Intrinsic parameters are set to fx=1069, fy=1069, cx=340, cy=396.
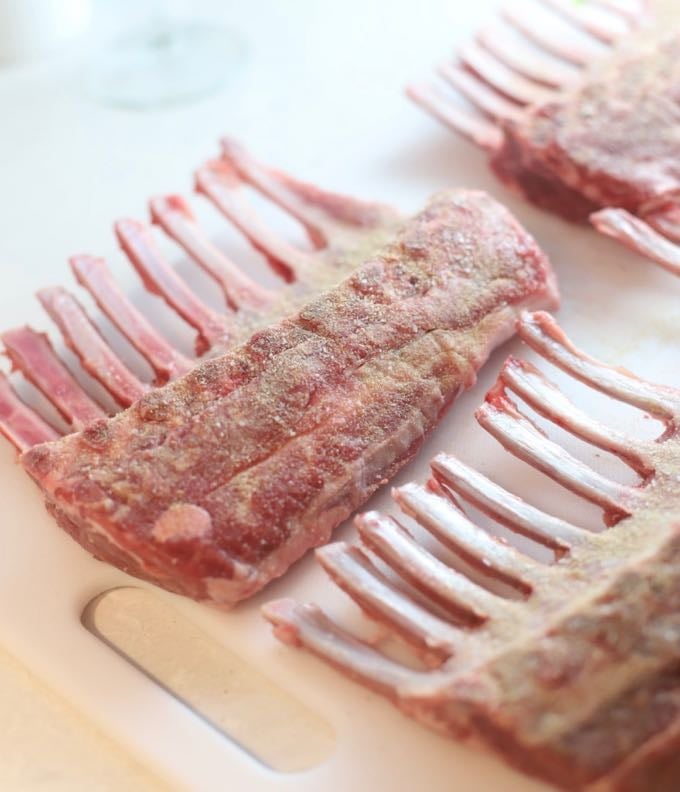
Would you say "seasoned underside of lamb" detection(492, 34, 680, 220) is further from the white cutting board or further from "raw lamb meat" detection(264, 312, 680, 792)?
"raw lamb meat" detection(264, 312, 680, 792)

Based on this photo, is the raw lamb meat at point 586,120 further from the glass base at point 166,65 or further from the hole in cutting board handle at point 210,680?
the hole in cutting board handle at point 210,680

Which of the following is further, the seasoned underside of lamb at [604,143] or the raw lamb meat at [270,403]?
the seasoned underside of lamb at [604,143]

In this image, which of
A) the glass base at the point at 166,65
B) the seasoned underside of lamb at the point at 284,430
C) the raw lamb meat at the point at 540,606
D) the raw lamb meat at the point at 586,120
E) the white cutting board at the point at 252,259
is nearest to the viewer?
the raw lamb meat at the point at 540,606

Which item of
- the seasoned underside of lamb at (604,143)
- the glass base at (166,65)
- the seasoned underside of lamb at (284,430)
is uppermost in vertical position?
the glass base at (166,65)

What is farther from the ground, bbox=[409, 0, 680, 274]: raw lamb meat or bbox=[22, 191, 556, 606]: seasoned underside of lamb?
bbox=[409, 0, 680, 274]: raw lamb meat

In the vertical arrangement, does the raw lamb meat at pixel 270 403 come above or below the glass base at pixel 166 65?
below

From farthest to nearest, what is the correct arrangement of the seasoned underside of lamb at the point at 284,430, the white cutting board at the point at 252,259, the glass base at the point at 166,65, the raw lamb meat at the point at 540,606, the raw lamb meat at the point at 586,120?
the glass base at the point at 166,65
the raw lamb meat at the point at 586,120
the seasoned underside of lamb at the point at 284,430
the white cutting board at the point at 252,259
the raw lamb meat at the point at 540,606

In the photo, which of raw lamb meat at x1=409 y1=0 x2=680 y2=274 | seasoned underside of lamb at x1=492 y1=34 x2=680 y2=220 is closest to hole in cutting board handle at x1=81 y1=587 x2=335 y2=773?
raw lamb meat at x1=409 y1=0 x2=680 y2=274

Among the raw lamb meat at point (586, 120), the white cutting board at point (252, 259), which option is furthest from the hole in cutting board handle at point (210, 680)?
the raw lamb meat at point (586, 120)
